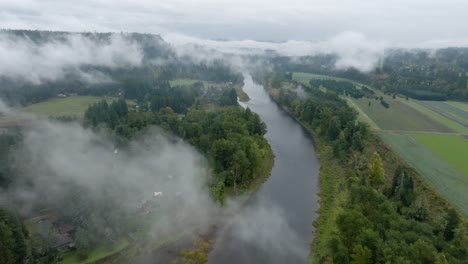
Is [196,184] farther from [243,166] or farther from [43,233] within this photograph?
[43,233]

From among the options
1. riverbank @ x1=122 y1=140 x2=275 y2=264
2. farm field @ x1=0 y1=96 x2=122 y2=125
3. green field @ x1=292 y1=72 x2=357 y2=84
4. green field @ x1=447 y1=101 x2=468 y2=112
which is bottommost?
riverbank @ x1=122 y1=140 x2=275 y2=264

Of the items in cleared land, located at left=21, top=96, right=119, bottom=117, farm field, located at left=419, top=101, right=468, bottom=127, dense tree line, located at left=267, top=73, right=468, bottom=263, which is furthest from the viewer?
farm field, located at left=419, top=101, right=468, bottom=127

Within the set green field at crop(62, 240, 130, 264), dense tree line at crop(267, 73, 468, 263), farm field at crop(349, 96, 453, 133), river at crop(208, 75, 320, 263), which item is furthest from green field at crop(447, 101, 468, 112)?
green field at crop(62, 240, 130, 264)

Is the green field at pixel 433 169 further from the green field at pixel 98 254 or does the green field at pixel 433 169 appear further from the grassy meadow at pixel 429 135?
the green field at pixel 98 254

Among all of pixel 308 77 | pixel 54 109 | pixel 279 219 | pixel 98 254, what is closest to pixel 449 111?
pixel 308 77

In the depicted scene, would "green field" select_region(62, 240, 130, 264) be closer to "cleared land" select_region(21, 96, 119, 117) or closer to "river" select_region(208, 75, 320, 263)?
"river" select_region(208, 75, 320, 263)

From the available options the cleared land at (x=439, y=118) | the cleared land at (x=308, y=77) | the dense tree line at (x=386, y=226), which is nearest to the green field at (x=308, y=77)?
the cleared land at (x=308, y=77)

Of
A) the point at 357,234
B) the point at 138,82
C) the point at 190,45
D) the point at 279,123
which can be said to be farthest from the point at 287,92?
the point at 190,45
